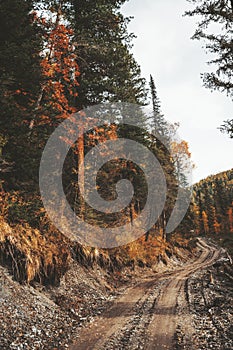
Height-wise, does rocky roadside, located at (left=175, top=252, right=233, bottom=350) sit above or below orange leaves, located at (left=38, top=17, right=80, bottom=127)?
below

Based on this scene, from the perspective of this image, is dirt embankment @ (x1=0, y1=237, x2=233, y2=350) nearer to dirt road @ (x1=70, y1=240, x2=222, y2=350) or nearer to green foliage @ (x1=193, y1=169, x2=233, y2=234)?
dirt road @ (x1=70, y1=240, x2=222, y2=350)

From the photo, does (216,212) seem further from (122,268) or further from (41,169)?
(41,169)

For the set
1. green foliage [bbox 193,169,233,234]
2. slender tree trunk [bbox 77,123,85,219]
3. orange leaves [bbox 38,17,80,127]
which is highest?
orange leaves [bbox 38,17,80,127]

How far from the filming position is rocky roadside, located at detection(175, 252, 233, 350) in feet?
24.6

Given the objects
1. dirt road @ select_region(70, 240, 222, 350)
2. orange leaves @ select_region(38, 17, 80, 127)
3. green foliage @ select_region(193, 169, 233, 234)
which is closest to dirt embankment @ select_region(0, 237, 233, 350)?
dirt road @ select_region(70, 240, 222, 350)

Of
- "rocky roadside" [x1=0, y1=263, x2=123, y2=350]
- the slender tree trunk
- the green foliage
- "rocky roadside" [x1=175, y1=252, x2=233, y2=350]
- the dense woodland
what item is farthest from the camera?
the green foliage

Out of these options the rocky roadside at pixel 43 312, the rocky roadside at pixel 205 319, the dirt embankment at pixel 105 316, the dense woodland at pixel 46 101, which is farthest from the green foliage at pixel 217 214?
the rocky roadside at pixel 43 312

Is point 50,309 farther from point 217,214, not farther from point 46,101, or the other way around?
point 217,214

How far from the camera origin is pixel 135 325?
9055mm

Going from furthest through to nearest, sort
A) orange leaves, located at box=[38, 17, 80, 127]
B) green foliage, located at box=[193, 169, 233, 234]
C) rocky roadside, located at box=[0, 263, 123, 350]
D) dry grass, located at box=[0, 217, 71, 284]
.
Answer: green foliage, located at box=[193, 169, 233, 234]
orange leaves, located at box=[38, 17, 80, 127]
dry grass, located at box=[0, 217, 71, 284]
rocky roadside, located at box=[0, 263, 123, 350]

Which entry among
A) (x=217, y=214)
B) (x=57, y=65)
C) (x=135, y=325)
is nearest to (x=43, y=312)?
(x=135, y=325)

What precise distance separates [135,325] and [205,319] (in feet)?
8.31

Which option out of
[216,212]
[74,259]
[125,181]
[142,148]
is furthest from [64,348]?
[216,212]

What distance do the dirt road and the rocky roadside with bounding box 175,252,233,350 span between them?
14.0 inches
